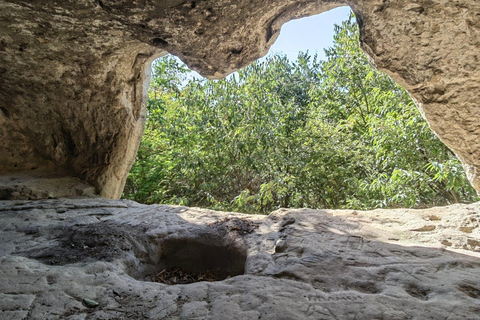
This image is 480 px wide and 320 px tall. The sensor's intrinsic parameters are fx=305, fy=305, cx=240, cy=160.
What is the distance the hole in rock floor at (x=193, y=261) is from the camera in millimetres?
3113

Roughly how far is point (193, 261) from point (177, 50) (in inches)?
95.6

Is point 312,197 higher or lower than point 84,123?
lower

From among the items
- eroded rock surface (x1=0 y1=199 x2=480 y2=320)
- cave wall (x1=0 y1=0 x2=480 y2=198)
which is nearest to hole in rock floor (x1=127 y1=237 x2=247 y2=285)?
eroded rock surface (x1=0 y1=199 x2=480 y2=320)

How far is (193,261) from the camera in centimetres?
338

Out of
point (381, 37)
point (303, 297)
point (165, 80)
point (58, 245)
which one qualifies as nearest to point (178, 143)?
point (165, 80)

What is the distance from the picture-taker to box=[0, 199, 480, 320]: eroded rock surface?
1.93 m

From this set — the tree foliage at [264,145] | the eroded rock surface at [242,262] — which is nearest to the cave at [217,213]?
the eroded rock surface at [242,262]

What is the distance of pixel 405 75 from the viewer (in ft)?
10.3

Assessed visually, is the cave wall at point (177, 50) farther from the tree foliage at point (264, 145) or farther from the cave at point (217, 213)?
the tree foliage at point (264, 145)

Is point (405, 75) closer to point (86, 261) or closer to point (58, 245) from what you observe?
point (86, 261)

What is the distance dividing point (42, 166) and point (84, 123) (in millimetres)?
1203

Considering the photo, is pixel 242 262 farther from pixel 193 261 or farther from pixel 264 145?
pixel 264 145

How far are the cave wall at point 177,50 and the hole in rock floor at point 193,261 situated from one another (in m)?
2.16

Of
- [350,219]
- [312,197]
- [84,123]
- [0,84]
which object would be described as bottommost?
[312,197]
